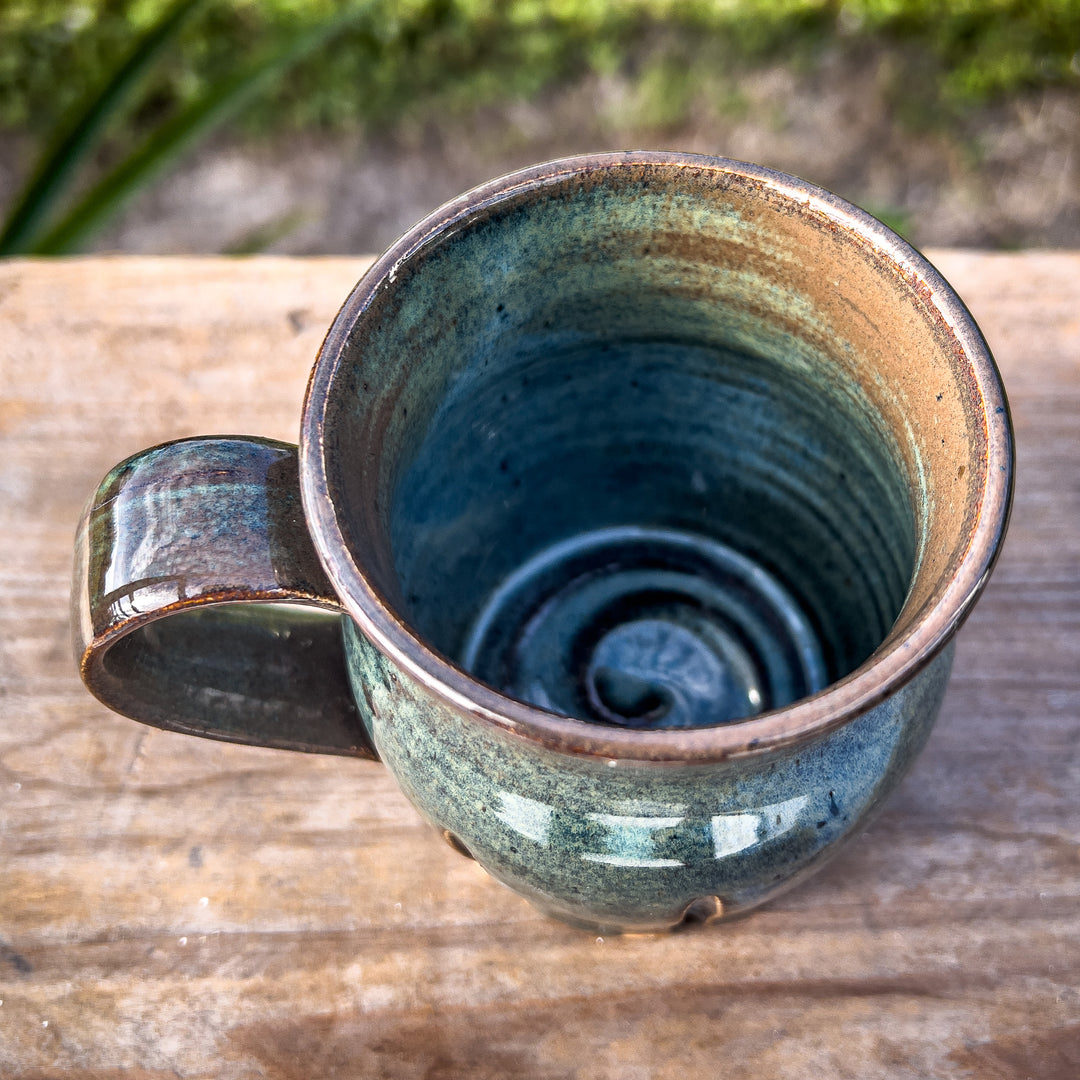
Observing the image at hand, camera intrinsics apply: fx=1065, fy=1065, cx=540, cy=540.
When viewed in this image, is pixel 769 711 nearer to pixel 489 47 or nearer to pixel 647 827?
pixel 647 827

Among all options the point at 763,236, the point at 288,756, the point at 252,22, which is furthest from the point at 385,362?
the point at 252,22

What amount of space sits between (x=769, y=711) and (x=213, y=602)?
0.31 m

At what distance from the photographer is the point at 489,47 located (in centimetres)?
200

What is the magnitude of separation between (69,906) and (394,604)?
0.47 m

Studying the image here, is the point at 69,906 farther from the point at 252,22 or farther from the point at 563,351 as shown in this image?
the point at 252,22

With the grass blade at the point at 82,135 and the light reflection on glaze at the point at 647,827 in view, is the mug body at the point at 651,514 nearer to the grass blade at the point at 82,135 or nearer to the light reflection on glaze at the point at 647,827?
the light reflection on glaze at the point at 647,827

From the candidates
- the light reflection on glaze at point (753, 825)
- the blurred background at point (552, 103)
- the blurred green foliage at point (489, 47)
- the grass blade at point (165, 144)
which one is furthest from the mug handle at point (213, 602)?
the blurred green foliage at point (489, 47)

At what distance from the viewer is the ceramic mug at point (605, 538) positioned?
573mm

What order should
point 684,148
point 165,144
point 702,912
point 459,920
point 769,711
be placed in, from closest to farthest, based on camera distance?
1. point 769,711
2. point 702,912
3. point 459,920
4. point 165,144
5. point 684,148

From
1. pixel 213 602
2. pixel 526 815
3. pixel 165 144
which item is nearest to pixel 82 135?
pixel 165 144

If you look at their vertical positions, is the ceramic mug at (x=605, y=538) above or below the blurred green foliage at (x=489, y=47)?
below

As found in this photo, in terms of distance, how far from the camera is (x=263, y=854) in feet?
2.78

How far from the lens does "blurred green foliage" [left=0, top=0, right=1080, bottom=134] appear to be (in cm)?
194

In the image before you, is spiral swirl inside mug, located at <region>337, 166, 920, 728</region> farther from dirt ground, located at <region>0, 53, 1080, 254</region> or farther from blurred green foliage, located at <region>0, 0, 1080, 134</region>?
blurred green foliage, located at <region>0, 0, 1080, 134</region>
